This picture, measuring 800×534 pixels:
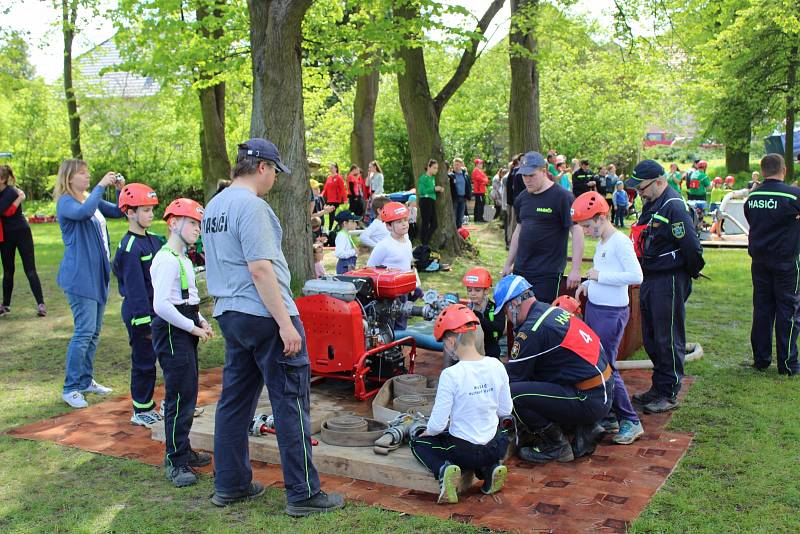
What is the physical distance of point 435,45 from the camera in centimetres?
1398

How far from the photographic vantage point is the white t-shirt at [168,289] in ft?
16.6

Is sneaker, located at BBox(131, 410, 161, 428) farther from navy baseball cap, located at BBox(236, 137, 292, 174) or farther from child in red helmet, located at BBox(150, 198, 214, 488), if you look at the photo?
navy baseball cap, located at BBox(236, 137, 292, 174)

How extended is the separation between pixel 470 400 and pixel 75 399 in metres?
3.84

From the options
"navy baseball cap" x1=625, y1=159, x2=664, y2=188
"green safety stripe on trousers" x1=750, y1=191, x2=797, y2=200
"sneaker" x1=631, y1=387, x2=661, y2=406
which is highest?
"navy baseball cap" x1=625, y1=159, x2=664, y2=188

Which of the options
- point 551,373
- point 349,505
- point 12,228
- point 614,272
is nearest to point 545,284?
point 614,272

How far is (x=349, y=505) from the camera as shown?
15.3 feet

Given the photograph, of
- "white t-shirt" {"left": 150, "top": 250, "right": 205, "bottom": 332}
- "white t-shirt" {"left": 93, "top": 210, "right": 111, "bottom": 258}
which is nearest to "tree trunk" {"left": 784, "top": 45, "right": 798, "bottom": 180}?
"white t-shirt" {"left": 93, "top": 210, "right": 111, "bottom": 258}

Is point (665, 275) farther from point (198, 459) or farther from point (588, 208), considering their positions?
point (198, 459)

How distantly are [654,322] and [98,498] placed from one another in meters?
4.26

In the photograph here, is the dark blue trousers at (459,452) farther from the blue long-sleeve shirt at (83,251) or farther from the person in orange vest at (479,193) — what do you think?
the person in orange vest at (479,193)

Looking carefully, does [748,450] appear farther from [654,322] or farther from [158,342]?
[158,342]

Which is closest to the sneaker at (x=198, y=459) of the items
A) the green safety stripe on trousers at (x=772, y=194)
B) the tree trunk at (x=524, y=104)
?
the green safety stripe on trousers at (x=772, y=194)

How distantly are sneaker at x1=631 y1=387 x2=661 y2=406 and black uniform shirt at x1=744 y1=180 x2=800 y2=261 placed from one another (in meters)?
1.97

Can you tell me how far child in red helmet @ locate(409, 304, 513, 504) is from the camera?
462 centimetres
